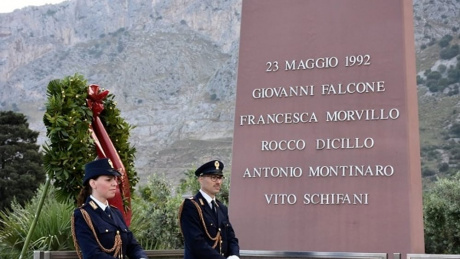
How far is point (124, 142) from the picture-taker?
26.4 feet

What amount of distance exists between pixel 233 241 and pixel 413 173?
8.97 feet

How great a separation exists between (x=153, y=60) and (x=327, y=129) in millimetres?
102079

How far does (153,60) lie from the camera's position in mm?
109500

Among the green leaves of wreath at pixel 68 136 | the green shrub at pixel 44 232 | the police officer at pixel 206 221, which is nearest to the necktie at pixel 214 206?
the police officer at pixel 206 221

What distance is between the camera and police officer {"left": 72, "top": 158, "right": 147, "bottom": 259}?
16.3 feet

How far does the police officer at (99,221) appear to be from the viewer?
4953 millimetres

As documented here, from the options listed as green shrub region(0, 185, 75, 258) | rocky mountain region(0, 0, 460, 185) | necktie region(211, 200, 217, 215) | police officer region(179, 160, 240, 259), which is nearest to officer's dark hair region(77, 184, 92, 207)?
police officer region(179, 160, 240, 259)

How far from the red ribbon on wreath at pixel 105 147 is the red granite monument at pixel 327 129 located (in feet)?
6.00

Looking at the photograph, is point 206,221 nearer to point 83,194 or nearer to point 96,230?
point 83,194

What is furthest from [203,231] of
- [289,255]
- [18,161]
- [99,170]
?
[18,161]

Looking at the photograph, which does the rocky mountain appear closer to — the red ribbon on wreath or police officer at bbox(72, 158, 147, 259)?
the red ribbon on wreath

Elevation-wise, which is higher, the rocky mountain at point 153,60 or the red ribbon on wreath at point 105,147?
the rocky mountain at point 153,60

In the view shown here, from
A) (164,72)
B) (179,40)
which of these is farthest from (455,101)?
(179,40)

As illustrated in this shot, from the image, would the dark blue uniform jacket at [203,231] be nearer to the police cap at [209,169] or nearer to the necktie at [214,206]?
the necktie at [214,206]
